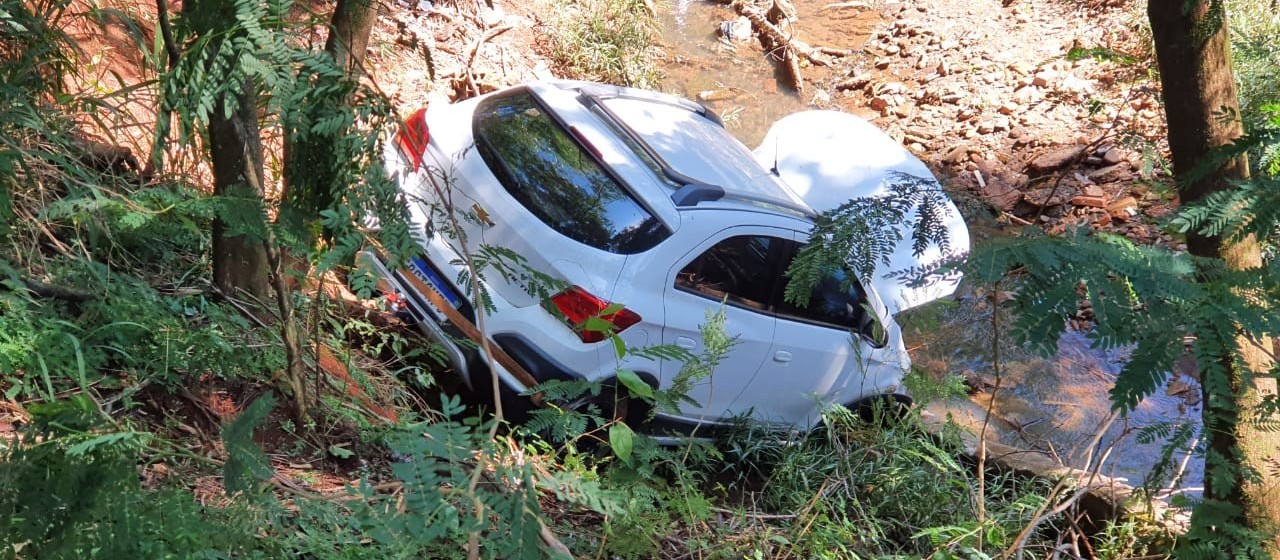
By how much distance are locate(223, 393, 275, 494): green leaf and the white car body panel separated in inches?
151

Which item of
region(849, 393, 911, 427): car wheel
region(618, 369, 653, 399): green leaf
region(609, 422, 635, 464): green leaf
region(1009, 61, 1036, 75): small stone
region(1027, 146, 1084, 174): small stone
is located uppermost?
region(1009, 61, 1036, 75): small stone

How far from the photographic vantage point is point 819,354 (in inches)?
186

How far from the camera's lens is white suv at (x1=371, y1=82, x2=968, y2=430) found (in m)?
4.03

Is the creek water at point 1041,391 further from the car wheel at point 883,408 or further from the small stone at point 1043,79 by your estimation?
the small stone at point 1043,79

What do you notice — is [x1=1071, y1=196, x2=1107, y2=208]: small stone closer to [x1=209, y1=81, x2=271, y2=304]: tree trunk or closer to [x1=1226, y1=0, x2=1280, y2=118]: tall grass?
[x1=1226, y1=0, x2=1280, y2=118]: tall grass

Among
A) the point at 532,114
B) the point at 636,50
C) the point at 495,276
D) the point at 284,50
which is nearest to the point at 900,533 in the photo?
the point at 495,276

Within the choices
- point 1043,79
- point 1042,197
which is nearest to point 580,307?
point 1042,197

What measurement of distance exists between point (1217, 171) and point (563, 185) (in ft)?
8.56

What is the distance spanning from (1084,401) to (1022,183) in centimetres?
241

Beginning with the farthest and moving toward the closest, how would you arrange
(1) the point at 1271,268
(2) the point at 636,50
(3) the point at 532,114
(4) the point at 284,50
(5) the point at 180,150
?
(2) the point at 636,50
(3) the point at 532,114
(5) the point at 180,150
(1) the point at 1271,268
(4) the point at 284,50

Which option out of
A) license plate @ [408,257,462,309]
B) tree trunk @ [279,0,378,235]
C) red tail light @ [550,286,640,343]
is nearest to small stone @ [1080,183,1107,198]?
red tail light @ [550,286,640,343]

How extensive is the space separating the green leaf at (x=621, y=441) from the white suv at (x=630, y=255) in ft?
2.67

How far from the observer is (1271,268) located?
2.98 meters

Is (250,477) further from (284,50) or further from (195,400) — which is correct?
(195,400)
